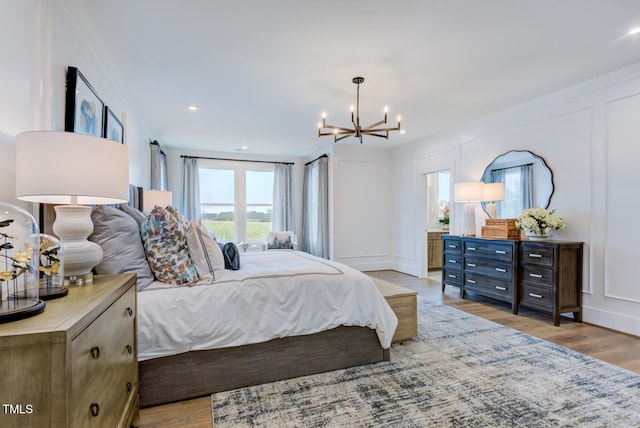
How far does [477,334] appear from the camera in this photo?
301 cm

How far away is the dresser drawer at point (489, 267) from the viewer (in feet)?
12.3

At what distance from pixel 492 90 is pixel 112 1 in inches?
142

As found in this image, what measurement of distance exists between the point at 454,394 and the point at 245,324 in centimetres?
141

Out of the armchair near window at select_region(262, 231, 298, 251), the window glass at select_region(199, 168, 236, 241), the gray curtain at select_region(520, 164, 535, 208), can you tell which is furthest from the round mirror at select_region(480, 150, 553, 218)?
the window glass at select_region(199, 168, 236, 241)

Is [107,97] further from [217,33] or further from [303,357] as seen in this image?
[303,357]

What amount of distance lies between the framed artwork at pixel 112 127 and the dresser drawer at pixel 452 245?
439cm

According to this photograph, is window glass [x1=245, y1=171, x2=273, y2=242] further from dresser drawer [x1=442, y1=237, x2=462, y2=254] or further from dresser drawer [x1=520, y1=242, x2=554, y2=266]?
dresser drawer [x1=520, y1=242, x2=554, y2=266]

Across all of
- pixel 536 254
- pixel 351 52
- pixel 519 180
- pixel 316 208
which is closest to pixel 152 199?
pixel 351 52

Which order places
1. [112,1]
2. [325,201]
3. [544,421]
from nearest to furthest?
[544,421] → [112,1] → [325,201]

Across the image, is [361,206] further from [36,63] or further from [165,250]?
[36,63]

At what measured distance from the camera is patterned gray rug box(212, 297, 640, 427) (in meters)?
1.75

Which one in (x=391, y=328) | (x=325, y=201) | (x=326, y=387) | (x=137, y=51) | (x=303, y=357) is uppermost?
(x=137, y=51)

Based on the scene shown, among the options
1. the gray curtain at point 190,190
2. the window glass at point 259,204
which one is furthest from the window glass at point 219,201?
the window glass at point 259,204

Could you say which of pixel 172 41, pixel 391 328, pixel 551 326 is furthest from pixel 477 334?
pixel 172 41
